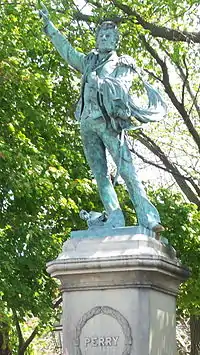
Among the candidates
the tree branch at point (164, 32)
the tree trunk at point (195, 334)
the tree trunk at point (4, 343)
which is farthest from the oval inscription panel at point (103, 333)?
the tree trunk at point (195, 334)

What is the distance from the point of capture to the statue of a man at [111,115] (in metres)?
9.07

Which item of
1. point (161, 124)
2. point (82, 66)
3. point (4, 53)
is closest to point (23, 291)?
point (4, 53)

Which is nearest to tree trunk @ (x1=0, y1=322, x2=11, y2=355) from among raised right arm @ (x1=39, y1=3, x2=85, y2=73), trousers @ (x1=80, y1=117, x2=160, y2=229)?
trousers @ (x1=80, y1=117, x2=160, y2=229)

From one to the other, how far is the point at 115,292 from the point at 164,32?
996 centimetres

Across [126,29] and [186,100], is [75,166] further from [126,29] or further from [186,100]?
[186,100]

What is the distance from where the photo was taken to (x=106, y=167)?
9523 mm

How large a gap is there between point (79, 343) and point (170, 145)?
17661 millimetres

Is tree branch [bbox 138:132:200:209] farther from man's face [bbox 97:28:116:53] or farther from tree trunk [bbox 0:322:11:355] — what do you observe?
man's face [bbox 97:28:116:53]

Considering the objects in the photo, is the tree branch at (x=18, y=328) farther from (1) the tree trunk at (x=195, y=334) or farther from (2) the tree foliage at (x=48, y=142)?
(1) the tree trunk at (x=195, y=334)

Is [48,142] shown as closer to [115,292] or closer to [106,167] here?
[106,167]

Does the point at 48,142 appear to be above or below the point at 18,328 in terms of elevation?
above

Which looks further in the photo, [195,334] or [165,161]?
[165,161]

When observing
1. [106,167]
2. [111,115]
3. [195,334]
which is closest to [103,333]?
[106,167]

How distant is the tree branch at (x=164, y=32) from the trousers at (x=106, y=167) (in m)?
8.44
